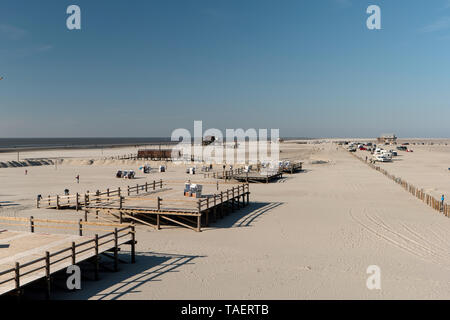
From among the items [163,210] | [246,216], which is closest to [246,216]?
[246,216]

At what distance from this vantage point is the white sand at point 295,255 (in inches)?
418

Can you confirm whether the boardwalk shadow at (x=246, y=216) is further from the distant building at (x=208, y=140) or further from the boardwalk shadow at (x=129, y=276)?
the distant building at (x=208, y=140)

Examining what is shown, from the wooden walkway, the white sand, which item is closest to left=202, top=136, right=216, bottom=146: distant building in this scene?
the white sand

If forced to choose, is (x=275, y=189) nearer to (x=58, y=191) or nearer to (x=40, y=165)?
(x=58, y=191)

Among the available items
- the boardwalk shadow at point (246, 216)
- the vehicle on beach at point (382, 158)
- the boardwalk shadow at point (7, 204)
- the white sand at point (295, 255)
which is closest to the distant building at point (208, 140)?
the vehicle on beach at point (382, 158)

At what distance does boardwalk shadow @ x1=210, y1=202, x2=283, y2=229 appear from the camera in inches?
754

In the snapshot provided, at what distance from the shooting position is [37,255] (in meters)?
11.1

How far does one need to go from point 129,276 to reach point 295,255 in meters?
6.01

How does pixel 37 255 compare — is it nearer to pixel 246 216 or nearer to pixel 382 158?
pixel 246 216

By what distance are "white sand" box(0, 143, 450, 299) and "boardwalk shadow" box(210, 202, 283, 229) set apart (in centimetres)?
6

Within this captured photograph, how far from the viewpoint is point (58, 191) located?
102 ft

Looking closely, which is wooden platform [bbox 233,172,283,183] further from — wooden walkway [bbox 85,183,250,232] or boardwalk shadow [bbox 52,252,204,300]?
boardwalk shadow [bbox 52,252,204,300]
